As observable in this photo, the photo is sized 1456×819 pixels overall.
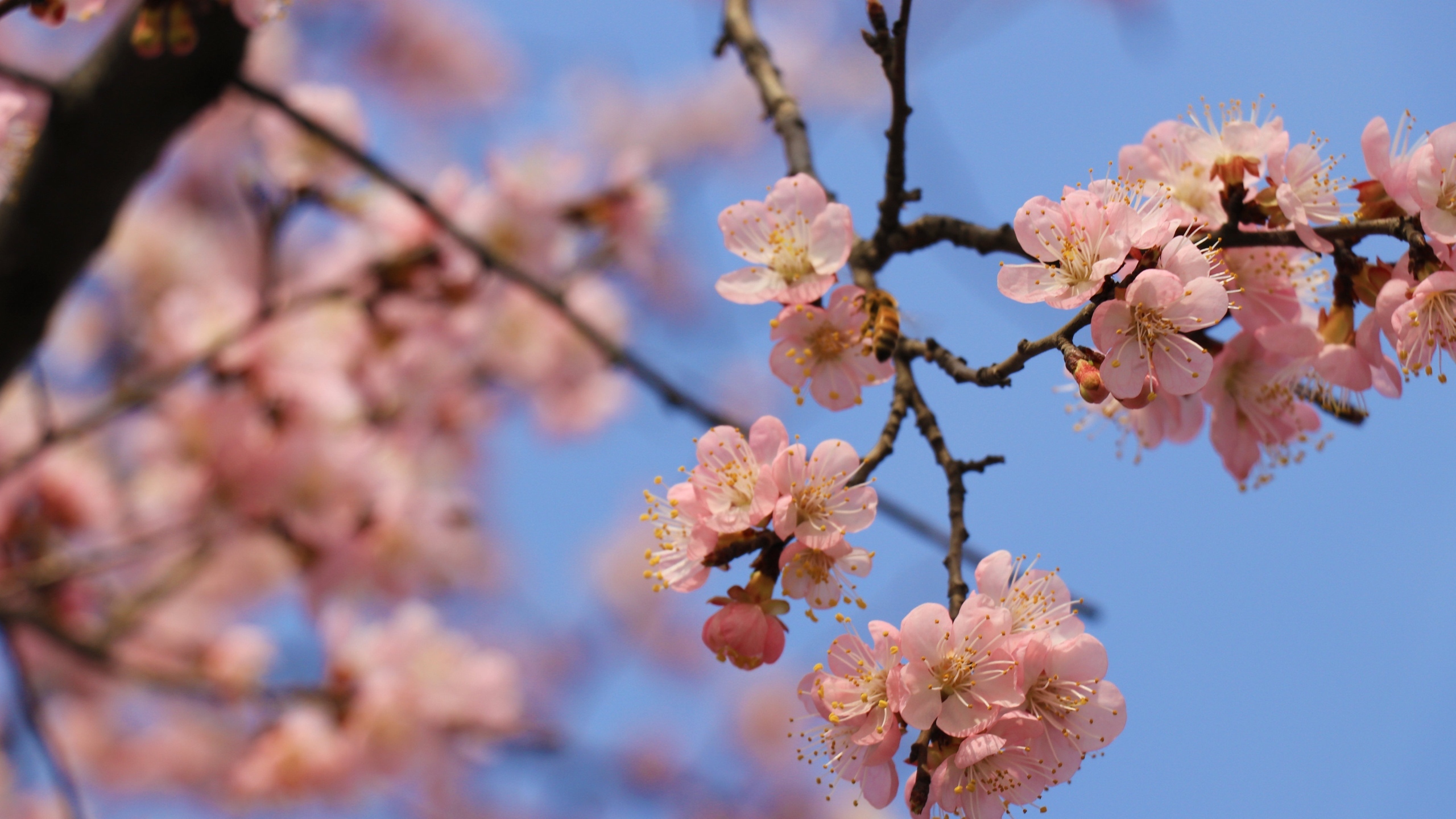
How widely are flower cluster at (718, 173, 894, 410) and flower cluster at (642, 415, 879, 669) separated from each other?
113 millimetres

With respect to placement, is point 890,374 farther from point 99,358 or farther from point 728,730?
point 728,730

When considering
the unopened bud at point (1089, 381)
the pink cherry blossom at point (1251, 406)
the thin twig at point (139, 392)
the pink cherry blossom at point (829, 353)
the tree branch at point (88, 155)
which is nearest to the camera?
the unopened bud at point (1089, 381)

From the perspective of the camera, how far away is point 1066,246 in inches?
39.3

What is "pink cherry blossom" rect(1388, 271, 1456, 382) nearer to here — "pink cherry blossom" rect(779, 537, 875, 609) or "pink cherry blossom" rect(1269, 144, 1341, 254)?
"pink cherry blossom" rect(1269, 144, 1341, 254)

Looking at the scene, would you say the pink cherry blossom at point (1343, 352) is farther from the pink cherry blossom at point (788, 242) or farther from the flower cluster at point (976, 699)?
the pink cherry blossom at point (788, 242)

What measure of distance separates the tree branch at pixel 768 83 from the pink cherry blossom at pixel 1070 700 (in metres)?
0.67

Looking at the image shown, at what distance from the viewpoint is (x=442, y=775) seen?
114 inches

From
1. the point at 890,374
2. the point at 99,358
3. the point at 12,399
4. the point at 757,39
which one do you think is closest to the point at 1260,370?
the point at 890,374

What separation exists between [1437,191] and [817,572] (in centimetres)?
82

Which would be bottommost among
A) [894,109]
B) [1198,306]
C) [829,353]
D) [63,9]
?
[1198,306]

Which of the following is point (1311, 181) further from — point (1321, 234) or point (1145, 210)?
point (1145, 210)

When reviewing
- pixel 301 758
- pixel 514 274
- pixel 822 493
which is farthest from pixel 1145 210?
pixel 301 758

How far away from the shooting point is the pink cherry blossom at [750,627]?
38.9 inches

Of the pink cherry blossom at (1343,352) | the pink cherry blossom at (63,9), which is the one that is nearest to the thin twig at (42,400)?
the pink cherry blossom at (63,9)
